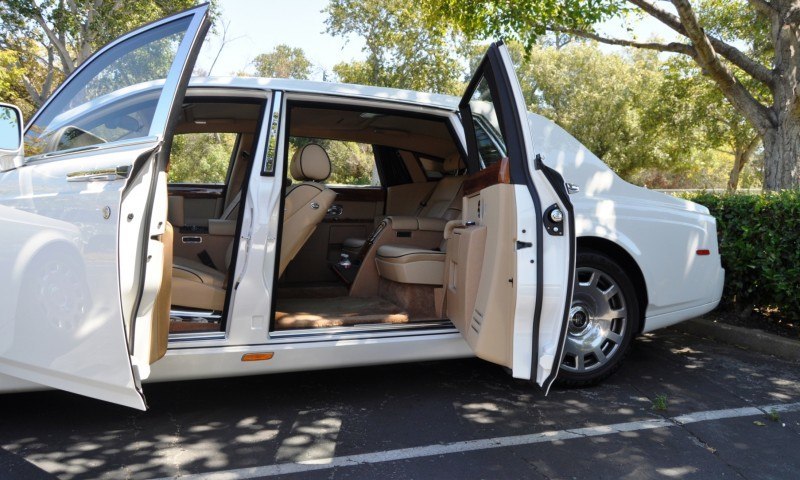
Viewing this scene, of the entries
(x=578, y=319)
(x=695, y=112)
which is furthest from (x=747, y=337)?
(x=695, y=112)

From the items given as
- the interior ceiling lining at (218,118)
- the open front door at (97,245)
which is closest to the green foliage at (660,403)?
the open front door at (97,245)

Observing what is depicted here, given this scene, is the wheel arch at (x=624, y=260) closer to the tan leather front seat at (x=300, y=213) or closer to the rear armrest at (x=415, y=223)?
the rear armrest at (x=415, y=223)

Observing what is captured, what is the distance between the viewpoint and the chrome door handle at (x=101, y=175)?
8.58 feet

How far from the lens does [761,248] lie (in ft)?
17.0

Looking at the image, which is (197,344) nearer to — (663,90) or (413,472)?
(413,472)

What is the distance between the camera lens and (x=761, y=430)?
3447mm

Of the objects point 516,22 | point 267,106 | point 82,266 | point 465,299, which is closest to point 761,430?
point 465,299

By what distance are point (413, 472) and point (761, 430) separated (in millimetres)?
2116

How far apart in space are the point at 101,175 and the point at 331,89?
5.24ft

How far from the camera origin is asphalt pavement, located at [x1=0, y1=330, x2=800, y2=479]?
9.73ft

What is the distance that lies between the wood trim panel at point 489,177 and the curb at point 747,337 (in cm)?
303

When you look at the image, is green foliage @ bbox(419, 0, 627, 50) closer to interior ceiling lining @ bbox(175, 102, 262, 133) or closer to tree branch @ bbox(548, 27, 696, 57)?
tree branch @ bbox(548, 27, 696, 57)

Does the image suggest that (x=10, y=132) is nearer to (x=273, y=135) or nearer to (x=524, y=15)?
(x=273, y=135)

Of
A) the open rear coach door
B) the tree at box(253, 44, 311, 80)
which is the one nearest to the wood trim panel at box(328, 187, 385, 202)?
the open rear coach door
